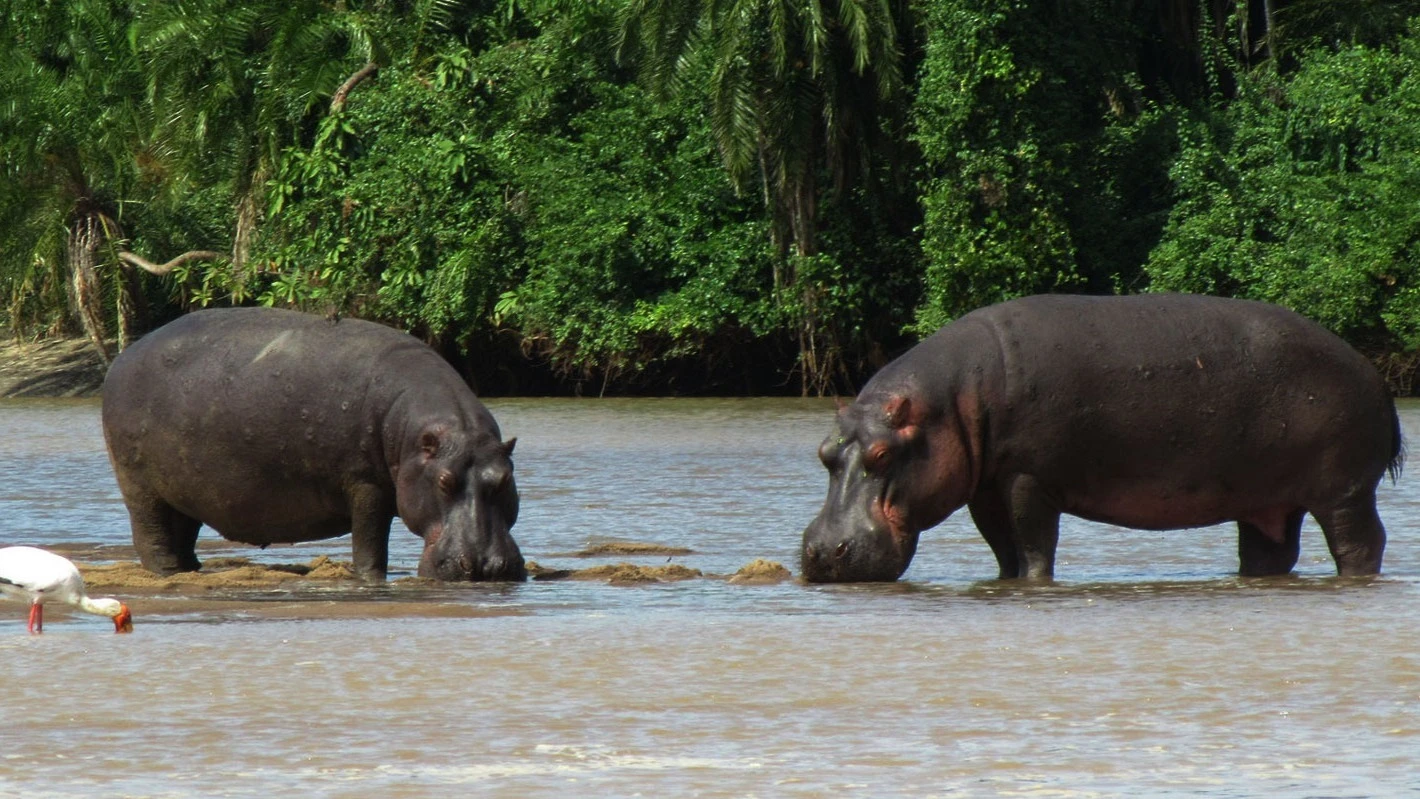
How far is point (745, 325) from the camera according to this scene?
27422 mm

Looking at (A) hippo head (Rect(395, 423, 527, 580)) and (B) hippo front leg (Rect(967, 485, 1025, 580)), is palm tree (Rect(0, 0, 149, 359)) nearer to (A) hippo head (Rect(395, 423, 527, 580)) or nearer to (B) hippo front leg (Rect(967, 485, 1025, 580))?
(A) hippo head (Rect(395, 423, 527, 580))

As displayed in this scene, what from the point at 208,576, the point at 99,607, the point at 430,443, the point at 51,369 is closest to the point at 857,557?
the point at 430,443

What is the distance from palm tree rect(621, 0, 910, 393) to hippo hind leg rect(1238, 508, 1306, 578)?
15.3 metres

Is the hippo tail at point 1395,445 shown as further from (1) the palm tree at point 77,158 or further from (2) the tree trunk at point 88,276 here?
(2) the tree trunk at point 88,276

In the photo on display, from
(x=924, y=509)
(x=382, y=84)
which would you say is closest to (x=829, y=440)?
(x=924, y=509)

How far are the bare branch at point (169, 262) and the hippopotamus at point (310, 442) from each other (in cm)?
2199

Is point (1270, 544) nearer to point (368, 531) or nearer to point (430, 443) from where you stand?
point (430, 443)

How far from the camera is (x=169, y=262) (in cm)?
3150

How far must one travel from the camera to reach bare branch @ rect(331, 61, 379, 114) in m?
29.6

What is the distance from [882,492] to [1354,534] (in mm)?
1774

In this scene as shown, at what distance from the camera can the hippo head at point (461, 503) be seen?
27.5ft

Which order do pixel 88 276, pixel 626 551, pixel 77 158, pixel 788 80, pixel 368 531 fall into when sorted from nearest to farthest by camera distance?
1. pixel 368 531
2. pixel 626 551
3. pixel 788 80
4. pixel 88 276
5. pixel 77 158

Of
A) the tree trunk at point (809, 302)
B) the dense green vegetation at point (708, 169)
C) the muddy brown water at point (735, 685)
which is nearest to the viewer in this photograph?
the muddy brown water at point (735, 685)

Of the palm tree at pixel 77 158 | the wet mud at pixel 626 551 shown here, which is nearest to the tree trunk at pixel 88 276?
the palm tree at pixel 77 158
